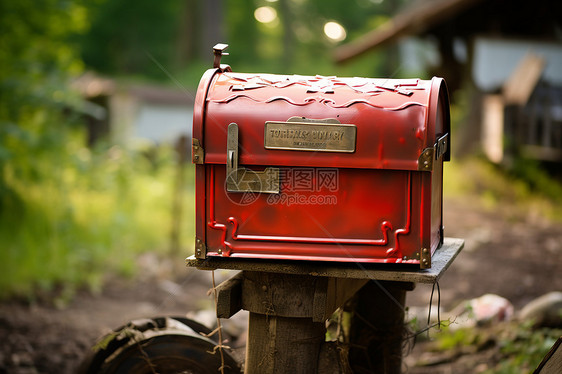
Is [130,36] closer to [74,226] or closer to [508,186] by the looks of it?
[508,186]

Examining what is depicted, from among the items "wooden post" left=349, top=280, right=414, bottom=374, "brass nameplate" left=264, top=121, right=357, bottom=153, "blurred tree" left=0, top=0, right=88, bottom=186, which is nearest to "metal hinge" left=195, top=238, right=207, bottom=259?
"brass nameplate" left=264, top=121, right=357, bottom=153

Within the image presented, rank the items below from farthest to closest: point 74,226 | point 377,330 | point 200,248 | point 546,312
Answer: point 74,226
point 546,312
point 377,330
point 200,248

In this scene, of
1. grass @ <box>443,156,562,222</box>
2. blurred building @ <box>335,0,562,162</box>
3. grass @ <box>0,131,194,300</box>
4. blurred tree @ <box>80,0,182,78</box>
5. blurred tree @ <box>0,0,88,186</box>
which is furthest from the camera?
blurred tree @ <box>80,0,182,78</box>

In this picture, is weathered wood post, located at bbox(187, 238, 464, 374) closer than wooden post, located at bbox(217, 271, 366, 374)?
Yes

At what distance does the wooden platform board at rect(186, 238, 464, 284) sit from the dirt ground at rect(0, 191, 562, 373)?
214 centimetres

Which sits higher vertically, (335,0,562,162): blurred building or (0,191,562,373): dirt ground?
(335,0,562,162): blurred building

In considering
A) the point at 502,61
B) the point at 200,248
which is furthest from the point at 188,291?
the point at 502,61

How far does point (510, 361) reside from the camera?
4062 mm

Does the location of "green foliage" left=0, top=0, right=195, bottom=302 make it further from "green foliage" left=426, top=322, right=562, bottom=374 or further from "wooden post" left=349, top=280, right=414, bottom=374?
"wooden post" left=349, top=280, right=414, bottom=374

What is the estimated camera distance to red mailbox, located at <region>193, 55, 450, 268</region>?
230 cm

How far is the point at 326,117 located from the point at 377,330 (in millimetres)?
1314

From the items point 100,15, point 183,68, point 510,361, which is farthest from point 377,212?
point 100,15

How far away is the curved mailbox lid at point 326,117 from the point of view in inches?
90.0

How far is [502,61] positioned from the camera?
8781mm
